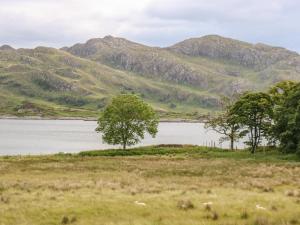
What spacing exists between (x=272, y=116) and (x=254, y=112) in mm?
3401

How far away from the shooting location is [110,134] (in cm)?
9544

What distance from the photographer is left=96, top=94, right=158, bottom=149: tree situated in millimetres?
95438

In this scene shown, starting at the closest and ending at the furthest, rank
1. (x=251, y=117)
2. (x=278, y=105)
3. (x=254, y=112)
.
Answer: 1. (x=278, y=105)
2. (x=254, y=112)
3. (x=251, y=117)

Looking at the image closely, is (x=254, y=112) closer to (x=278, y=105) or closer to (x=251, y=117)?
(x=251, y=117)

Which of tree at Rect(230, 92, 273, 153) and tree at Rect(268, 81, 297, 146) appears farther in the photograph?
tree at Rect(230, 92, 273, 153)

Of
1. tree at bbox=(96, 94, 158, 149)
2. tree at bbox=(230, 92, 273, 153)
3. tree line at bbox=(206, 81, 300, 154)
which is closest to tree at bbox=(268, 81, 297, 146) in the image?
tree line at bbox=(206, 81, 300, 154)

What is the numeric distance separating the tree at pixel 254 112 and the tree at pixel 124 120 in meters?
20.9

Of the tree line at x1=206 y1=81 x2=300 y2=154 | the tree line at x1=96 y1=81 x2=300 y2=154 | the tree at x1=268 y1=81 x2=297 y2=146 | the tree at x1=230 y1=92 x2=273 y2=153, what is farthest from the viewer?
the tree at x1=230 y1=92 x2=273 y2=153

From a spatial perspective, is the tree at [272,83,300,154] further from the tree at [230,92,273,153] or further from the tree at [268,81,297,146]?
the tree at [230,92,273,153]

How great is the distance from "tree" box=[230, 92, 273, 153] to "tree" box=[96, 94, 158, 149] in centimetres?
2092

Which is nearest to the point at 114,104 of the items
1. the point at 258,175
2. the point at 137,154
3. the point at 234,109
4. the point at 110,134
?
the point at 110,134

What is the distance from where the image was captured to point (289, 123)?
6819cm

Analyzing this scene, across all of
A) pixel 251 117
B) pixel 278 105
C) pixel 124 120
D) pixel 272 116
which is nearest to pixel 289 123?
pixel 272 116

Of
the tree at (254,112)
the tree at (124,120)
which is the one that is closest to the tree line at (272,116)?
the tree at (254,112)
